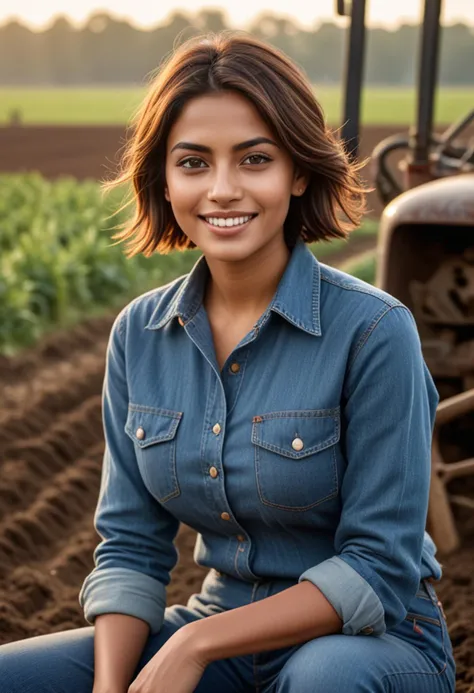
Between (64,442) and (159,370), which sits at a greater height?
(159,370)

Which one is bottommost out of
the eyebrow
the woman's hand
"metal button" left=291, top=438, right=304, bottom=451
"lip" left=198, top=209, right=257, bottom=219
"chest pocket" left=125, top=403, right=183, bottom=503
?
the woman's hand

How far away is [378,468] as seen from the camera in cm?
183

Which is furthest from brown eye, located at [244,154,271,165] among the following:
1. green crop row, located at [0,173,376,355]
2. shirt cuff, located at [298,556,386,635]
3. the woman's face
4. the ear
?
green crop row, located at [0,173,376,355]

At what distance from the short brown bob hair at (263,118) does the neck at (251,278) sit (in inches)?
3.9

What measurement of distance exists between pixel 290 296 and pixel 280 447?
0.90ft

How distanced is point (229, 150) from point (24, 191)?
10158 mm

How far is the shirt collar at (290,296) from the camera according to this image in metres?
1.94

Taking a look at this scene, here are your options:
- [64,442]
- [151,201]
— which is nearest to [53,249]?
[64,442]

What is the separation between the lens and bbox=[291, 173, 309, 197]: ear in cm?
205

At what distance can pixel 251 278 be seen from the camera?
2.06 m

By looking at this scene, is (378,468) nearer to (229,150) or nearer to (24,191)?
(229,150)

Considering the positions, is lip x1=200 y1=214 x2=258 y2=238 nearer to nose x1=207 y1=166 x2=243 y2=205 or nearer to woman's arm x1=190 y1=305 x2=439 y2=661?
nose x1=207 y1=166 x2=243 y2=205

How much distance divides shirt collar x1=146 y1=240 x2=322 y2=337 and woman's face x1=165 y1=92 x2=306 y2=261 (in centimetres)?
8

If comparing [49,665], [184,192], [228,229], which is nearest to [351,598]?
[49,665]
